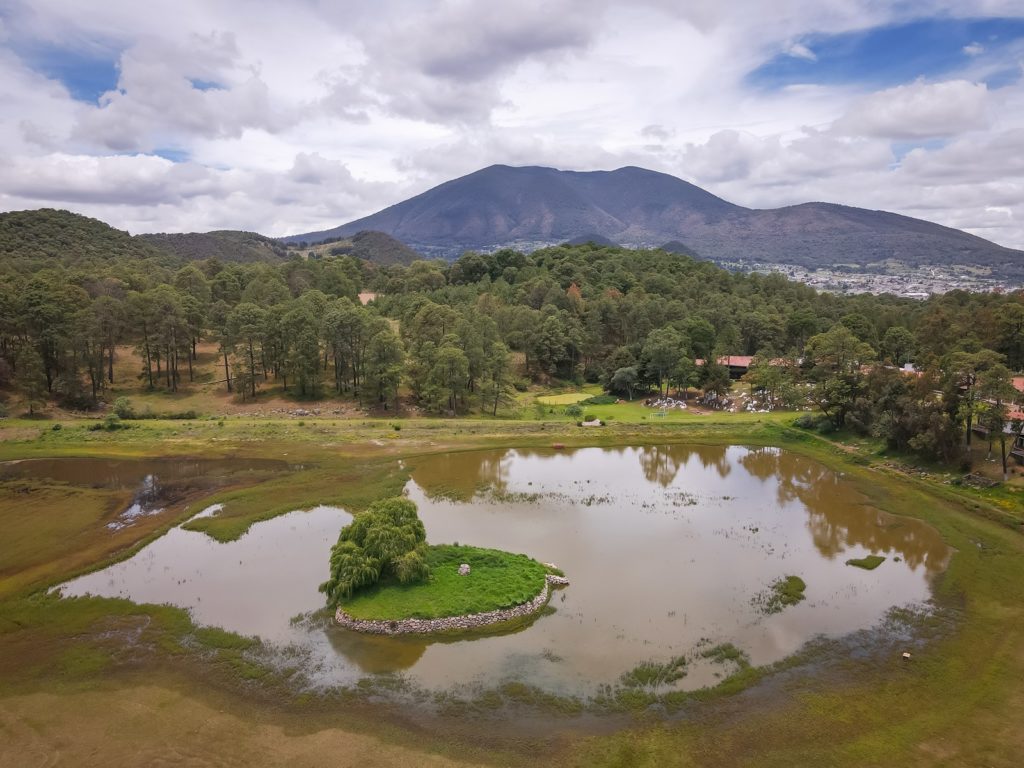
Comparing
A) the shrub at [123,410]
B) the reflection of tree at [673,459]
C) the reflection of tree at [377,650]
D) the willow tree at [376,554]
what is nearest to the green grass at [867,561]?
the reflection of tree at [673,459]

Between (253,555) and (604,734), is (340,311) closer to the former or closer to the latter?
(253,555)

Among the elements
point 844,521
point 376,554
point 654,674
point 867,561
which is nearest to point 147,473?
point 376,554

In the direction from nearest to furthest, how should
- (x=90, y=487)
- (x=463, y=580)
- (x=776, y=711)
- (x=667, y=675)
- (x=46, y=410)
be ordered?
(x=776, y=711)
(x=667, y=675)
(x=463, y=580)
(x=90, y=487)
(x=46, y=410)

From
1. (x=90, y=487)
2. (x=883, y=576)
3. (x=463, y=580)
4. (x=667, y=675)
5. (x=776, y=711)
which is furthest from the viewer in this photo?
(x=90, y=487)

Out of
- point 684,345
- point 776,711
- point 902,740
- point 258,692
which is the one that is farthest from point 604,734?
point 684,345

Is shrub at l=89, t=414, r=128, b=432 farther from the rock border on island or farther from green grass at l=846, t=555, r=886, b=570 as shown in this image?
green grass at l=846, t=555, r=886, b=570
